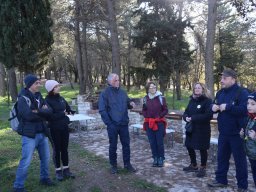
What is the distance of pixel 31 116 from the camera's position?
5.01 metres

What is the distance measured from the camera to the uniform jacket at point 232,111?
476 cm

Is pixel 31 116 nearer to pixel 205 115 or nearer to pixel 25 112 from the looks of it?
pixel 25 112

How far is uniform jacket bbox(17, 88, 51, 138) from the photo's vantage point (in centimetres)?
500

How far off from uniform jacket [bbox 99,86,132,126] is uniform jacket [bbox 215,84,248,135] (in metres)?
1.77

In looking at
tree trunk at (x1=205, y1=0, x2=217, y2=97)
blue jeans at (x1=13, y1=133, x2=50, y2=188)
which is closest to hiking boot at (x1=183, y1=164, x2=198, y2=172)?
blue jeans at (x1=13, y1=133, x2=50, y2=188)

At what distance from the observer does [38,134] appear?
5.24 metres

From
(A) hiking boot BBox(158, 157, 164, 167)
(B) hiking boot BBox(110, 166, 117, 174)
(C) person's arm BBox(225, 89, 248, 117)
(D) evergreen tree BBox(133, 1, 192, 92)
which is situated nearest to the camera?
(C) person's arm BBox(225, 89, 248, 117)

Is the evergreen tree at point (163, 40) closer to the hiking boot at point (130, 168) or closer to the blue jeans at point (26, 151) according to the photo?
the hiking boot at point (130, 168)

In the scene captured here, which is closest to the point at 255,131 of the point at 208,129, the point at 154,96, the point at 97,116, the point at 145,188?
the point at 208,129

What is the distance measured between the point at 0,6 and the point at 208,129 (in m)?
10.1

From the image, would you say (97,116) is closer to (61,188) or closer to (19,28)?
(19,28)

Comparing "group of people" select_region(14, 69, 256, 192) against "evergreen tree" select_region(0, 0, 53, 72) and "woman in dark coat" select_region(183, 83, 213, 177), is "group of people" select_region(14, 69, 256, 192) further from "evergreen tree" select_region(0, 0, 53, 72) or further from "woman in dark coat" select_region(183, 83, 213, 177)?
"evergreen tree" select_region(0, 0, 53, 72)

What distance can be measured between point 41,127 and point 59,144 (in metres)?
0.59

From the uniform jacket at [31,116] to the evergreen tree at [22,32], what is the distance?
794 cm
